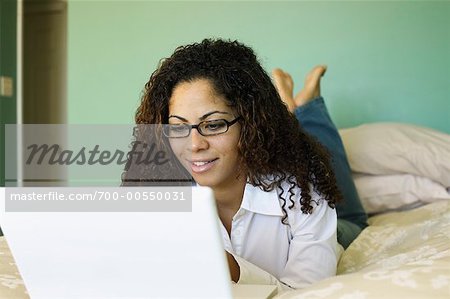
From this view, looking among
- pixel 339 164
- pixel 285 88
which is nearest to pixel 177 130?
pixel 339 164

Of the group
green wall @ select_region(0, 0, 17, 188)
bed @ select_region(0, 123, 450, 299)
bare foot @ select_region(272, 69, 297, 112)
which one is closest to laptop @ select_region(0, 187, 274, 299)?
bed @ select_region(0, 123, 450, 299)

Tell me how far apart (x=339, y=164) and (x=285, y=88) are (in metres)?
0.34

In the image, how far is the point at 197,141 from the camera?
3.65 feet

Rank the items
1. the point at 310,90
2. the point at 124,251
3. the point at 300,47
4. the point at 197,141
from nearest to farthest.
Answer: the point at 124,251 < the point at 197,141 < the point at 310,90 < the point at 300,47

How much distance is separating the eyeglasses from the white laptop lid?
1.48 feet

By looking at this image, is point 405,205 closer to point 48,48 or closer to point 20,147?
point 20,147

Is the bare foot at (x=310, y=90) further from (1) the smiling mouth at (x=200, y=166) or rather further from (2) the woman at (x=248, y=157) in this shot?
(1) the smiling mouth at (x=200, y=166)

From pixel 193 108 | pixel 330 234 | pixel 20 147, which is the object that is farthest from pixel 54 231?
pixel 20 147

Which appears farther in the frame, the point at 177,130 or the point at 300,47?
the point at 300,47

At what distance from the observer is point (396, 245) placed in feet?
4.69

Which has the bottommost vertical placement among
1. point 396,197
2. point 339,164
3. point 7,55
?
point 396,197

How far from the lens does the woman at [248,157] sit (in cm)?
114

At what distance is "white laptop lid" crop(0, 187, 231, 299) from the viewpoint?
650 mm

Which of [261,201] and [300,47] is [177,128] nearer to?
[261,201]
